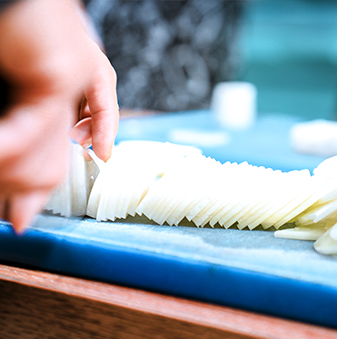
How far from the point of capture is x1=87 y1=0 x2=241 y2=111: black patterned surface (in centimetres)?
321

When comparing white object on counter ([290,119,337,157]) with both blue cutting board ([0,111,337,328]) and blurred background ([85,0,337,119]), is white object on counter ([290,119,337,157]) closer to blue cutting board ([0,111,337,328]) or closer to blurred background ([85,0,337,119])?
blue cutting board ([0,111,337,328])

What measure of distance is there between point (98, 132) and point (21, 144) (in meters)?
0.25

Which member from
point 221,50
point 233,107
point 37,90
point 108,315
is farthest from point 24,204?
point 221,50

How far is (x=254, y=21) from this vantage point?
3098 millimetres

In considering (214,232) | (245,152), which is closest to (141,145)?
(214,232)

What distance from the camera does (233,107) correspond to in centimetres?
203

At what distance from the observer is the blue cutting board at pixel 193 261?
1.75ft

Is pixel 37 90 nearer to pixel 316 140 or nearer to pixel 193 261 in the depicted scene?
pixel 193 261

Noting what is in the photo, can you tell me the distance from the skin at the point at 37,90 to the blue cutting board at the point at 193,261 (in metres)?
0.21

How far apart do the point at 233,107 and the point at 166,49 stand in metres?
1.54

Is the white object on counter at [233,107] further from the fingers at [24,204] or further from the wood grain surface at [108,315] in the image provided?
the fingers at [24,204]

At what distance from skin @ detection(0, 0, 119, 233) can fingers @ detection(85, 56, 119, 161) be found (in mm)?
96

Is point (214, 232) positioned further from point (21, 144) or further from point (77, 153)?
point (21, 144)

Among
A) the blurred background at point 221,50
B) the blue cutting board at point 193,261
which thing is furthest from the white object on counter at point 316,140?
the blurred background at point 221,50
